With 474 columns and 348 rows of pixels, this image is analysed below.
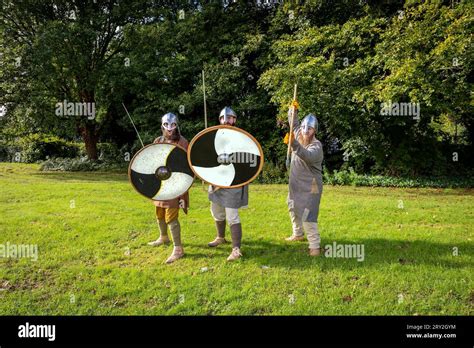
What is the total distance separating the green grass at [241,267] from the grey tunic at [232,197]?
83 centimetres

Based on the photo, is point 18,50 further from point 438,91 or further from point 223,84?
point 438,91

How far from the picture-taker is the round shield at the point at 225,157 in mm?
5465

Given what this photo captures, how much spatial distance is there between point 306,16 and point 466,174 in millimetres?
8879

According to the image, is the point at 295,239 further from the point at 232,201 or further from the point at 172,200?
the point at 172,200

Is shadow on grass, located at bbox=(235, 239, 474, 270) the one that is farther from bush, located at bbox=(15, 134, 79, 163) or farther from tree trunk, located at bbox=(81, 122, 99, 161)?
bush, located at bbox=(15, 134, 79, 163)

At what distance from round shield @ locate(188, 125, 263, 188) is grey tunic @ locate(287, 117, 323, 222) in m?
0.71

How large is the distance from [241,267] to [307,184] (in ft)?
5.22

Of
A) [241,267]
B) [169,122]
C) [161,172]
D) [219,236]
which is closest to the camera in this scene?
[241,267]

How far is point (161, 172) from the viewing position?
18.5 ft

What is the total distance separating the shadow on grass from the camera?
5543mm

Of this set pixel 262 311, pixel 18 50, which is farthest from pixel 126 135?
pixel 262 311

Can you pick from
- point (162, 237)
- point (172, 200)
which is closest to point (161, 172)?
point (172, 200)

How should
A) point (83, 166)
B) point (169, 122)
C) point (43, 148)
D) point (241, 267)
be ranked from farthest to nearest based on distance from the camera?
point (43, 148), point (83, 166), point (169, 122), point (241, 267)

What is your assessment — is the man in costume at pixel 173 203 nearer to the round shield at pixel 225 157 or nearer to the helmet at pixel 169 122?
the helmet at pixel 169 122
